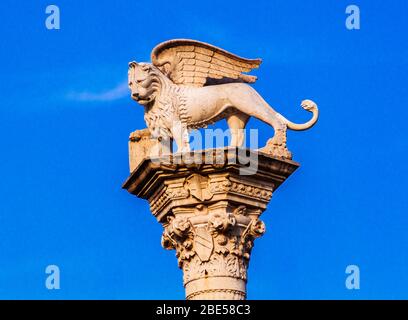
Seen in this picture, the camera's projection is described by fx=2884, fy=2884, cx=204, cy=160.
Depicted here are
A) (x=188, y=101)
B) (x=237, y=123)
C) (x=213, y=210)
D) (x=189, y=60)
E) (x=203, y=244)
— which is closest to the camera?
(x=203, y=244)

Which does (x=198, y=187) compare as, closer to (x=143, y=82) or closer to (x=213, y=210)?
(x=213, y=210)

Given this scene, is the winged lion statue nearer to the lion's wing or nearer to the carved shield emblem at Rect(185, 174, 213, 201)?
the lion's wing

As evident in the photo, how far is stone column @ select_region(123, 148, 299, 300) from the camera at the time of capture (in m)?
65.5

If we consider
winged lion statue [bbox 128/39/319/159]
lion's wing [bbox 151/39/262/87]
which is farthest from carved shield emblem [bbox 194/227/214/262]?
lion's wing [bbox 151/39/262/87]

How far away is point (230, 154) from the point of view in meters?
65.4

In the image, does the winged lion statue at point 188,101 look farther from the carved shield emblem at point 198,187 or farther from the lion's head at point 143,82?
the carved shield emblem at point 198,187

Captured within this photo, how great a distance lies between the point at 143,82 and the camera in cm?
6700

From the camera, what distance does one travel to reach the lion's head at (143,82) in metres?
66.9

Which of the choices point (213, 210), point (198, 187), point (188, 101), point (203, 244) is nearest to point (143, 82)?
point (188, 101)

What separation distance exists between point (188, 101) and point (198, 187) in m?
2.26
